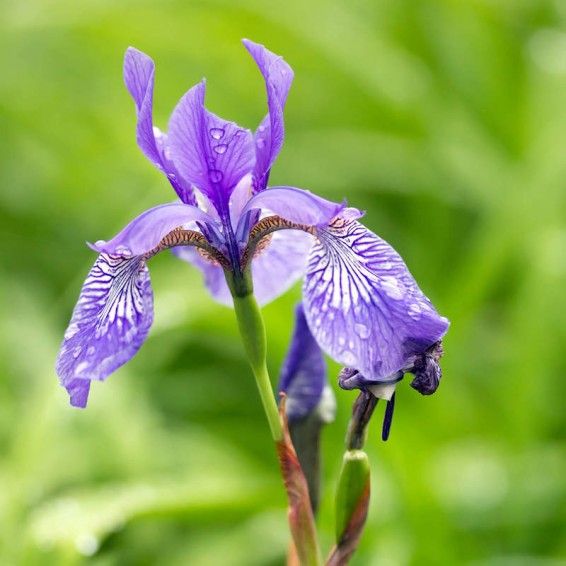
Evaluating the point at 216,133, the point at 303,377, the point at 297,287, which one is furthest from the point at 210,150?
the point at 297,287

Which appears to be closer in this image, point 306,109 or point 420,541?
point 420,541

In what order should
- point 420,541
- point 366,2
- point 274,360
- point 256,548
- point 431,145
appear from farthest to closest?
1. point 366,2
2. point 431,145
3. point 274,360
4. point 256,548
5. point 420,541

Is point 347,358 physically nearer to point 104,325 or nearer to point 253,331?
point 253,331

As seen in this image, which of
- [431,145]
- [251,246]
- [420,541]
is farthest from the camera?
[431,145]

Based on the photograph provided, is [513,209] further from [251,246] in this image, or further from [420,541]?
[251,246]

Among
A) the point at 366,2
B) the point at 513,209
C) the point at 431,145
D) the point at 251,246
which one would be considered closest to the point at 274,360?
the point at 513,209

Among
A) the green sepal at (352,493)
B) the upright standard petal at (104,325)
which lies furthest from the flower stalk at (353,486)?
the upright standard petal at (104,325)

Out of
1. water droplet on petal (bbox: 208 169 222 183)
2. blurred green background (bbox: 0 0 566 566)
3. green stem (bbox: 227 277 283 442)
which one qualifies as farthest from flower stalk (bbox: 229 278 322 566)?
blurred green background (bbox: 0 0 566 566)
